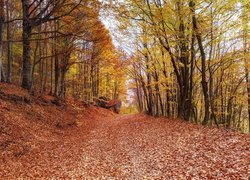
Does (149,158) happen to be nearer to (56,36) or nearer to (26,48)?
(56,36)

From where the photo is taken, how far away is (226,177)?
219 inches

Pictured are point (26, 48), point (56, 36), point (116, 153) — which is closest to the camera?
point (116, 153)

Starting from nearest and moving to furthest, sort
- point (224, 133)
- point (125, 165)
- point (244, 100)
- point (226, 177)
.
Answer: point (226, 177) → point (125, 165) → point (224, 133) → point (244, 100)

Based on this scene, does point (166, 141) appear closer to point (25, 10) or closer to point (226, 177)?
point (226, 177)

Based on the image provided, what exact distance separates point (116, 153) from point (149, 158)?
73.4 inches

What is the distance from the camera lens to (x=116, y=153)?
956 cm

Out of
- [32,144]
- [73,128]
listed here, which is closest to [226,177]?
[32,144]

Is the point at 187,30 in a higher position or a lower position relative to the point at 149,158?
higher

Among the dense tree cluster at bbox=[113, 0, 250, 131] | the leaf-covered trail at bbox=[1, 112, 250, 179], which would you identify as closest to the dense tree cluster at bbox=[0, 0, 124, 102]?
the dense tree cluster at bbox=[113, 0, 250, 131]

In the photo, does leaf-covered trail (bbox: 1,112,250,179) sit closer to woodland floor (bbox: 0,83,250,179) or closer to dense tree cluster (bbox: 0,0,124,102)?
woodland floor (bbox: 0,83,250,179)

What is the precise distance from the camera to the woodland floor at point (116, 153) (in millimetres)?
6688

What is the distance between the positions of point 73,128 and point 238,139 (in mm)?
10856

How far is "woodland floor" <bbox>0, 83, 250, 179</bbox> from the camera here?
6688 millimetres

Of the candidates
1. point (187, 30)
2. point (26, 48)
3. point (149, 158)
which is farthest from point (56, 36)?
point (149, 158)
